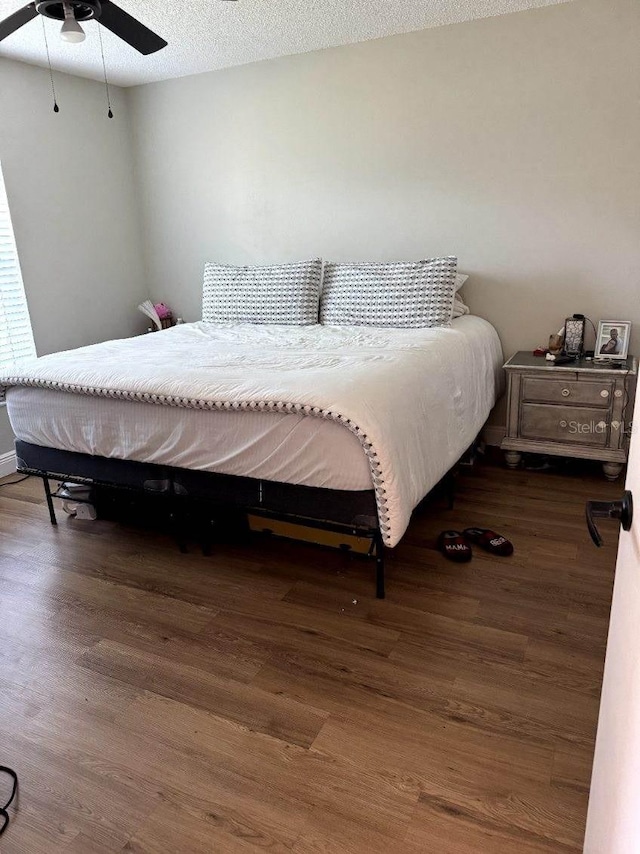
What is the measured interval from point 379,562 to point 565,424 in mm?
1497

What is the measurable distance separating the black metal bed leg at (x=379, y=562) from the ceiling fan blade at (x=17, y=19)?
2.25 m

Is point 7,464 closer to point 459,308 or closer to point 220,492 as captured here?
point 220,492

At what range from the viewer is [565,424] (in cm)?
306

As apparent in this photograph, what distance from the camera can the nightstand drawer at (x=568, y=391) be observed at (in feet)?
9.71

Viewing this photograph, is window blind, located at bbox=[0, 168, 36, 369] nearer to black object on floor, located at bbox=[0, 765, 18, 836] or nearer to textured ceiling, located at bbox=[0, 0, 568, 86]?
textured ceiling, located at bbox=[0, 0, 568, 86]

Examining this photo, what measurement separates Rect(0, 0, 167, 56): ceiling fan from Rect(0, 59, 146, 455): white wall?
1434 millimetres

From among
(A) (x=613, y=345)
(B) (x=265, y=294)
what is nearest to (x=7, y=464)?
(B) (x=265, y=294)

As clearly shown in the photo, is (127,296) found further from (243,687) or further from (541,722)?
(541,722)

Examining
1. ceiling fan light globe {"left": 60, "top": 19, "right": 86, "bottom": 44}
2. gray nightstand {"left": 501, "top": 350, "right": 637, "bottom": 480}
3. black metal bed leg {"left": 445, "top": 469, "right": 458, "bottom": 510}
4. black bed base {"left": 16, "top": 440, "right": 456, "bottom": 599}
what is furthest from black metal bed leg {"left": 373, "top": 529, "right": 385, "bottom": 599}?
ceiling fan light globe {"left": 60, "top": 19, "right": 86, "bottom": 44}

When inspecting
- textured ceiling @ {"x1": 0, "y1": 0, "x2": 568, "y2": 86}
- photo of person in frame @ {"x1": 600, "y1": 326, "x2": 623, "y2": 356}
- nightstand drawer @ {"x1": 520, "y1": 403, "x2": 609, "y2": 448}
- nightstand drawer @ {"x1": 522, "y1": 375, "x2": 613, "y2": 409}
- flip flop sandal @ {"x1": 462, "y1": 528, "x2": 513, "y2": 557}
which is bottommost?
flip flop sandal @ {"x1": 462, "y1": 528, "x2": 513, "y2": 557}

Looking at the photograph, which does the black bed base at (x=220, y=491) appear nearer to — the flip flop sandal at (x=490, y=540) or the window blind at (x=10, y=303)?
the flip flop sandal at (x=490, y=540)

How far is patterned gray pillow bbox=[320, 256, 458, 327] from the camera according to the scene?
3.18 metres

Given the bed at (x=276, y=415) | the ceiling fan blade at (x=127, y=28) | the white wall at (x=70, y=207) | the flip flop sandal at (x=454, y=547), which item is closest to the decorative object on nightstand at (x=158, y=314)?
the white wall at (x=70, y=207)

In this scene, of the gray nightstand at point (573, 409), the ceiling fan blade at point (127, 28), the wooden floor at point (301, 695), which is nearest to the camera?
the wooden floor at point (301, 695)
